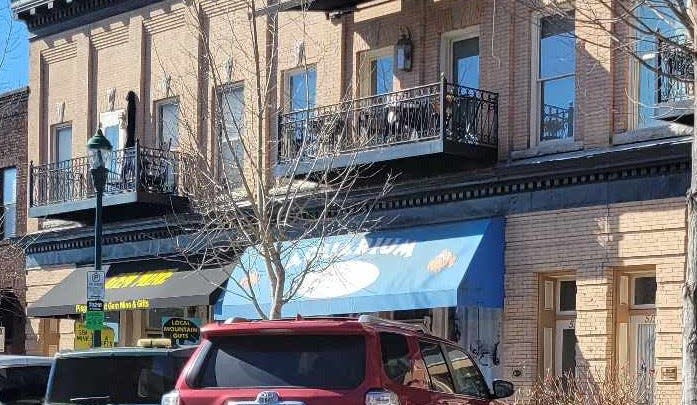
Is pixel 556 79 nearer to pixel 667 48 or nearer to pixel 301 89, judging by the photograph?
pixel 667 48

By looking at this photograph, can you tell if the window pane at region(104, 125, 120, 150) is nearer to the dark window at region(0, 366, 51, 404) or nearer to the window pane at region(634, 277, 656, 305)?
the window pane at region(634, 277, 656, 305)

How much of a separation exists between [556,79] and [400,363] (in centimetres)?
1053

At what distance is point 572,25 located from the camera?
18.8 m

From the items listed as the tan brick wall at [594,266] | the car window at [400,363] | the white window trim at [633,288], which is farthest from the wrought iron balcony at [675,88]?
the car window at [400,363]

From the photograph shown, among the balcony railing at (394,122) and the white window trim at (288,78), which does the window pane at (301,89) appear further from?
the balcony railing at (394,122)

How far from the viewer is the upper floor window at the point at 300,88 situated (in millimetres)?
22938

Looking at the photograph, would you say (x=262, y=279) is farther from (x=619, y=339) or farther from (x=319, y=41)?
(x=619, y=339)

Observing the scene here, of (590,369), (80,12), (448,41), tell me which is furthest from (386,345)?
(80,12)

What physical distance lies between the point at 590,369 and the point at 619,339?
60cm

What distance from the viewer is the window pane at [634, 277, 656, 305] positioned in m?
18.0

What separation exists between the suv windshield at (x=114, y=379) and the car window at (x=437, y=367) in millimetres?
2679

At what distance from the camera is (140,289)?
24.6 m

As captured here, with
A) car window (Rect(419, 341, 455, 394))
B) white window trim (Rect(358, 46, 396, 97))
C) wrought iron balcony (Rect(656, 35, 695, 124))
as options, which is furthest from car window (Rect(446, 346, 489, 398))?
white window trim (Rect(358, 46, 396, 97))

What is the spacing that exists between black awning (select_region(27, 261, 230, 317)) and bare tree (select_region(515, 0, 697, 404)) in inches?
324
